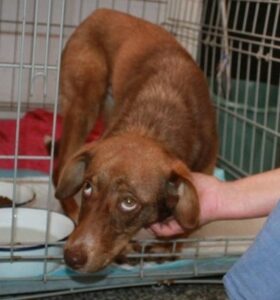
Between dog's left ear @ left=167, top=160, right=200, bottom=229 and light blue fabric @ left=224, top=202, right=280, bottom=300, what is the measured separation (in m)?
0.62

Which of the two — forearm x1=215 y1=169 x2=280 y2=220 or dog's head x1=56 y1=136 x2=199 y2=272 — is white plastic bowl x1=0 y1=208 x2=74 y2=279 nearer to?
dog's head x1=56 y1=136 x2=199 y2=272

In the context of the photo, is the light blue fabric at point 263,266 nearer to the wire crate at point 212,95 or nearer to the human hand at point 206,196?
the human hand at point 206,196

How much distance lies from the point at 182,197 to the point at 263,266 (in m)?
0.70

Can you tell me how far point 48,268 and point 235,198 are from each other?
2.05ft

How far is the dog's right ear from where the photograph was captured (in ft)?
5.82

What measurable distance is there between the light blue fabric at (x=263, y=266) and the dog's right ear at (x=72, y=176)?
0.86 meters

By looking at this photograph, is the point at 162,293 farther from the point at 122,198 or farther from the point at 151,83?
the point at 151,83

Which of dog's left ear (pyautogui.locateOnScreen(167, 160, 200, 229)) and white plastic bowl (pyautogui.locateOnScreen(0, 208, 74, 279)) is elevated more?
dog's left ear (pyautogui.locateOnScreen(167, 160, 200, 229))

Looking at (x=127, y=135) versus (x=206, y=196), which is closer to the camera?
(x=206, y=196)

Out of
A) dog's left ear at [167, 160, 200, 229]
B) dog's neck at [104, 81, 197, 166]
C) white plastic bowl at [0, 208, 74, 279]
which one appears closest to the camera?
dog's left ear at [167, 160, 200, 229]

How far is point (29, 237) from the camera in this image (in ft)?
6.70

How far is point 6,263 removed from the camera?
1.77 m

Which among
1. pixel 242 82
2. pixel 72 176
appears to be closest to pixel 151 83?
pixel 72 176

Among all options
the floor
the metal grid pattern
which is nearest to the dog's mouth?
the floor
